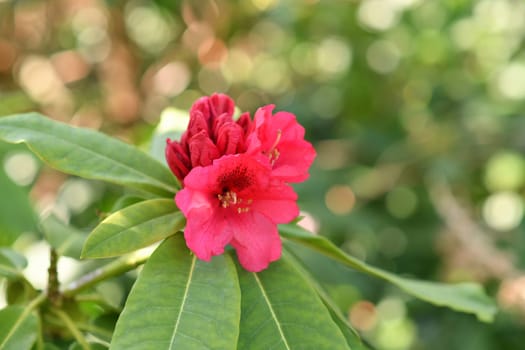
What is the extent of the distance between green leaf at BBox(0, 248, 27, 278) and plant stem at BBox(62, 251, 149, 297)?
0.31 feet

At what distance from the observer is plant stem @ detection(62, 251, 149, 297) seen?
4.03 ft

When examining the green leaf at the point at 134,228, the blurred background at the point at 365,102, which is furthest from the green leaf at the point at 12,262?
the blurred background at the point at 365,102

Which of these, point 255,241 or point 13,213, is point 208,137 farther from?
point 13,213

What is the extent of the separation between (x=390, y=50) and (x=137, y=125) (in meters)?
1.34

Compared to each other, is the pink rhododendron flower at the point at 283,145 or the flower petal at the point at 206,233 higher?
the pink rhododendron flower at the point at 283,145

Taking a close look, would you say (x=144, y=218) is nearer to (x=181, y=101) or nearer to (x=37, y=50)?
(x=181, y=101)

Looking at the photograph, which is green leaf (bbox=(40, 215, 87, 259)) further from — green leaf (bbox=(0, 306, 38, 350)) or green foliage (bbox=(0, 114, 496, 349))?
green leaf (bbox=(0, 306, 38, 350))

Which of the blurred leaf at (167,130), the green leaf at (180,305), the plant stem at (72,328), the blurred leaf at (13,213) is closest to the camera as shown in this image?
the green leaf at (180,305)

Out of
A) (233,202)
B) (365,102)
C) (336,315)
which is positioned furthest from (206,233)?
(365,102)

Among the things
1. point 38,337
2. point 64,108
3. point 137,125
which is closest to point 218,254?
point 38,337

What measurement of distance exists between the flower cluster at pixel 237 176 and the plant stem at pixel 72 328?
0.27m

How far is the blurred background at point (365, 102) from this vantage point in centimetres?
300

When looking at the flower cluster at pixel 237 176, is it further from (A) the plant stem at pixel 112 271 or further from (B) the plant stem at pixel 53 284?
(B) the plant stem at pixel 53 284

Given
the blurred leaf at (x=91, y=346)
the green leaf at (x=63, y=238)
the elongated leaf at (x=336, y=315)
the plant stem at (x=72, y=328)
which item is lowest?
the blurred leaf at (x=91, y=346)
